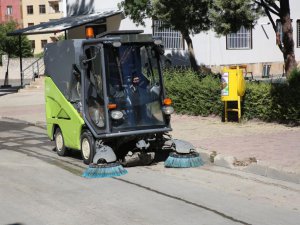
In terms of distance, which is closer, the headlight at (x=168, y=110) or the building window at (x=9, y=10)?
the headlight at (x=168, y=110)

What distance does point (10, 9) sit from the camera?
8594 cm

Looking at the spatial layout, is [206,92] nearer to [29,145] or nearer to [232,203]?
[29,145]

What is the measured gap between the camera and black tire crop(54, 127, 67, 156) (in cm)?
1065

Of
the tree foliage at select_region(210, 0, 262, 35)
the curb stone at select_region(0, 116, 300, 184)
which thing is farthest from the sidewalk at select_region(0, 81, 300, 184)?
the tree foliage at select_region(210, 0, 262, 35)

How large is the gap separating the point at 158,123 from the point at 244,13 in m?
7.41

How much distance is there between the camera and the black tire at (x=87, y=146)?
9.40m

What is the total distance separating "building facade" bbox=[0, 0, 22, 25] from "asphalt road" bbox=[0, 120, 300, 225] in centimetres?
7877

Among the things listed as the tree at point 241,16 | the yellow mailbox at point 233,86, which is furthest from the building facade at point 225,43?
the yellow mailbox at point 233,86

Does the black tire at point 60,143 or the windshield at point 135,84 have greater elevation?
the windshield at point 135,84

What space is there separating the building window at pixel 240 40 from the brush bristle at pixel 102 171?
26.9 m

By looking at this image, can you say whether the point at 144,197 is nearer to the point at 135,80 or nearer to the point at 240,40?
the point at 135,80

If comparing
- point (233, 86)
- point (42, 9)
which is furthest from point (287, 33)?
point (42, 9)

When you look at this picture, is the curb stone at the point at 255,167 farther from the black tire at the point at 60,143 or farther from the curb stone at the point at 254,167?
the black tire at the point at 60,143

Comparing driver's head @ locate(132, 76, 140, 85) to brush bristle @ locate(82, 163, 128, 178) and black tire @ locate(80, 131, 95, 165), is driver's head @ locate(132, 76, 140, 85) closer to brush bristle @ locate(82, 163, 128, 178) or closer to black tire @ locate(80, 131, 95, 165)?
black tire @ locate(80, 131, 95, 165)
